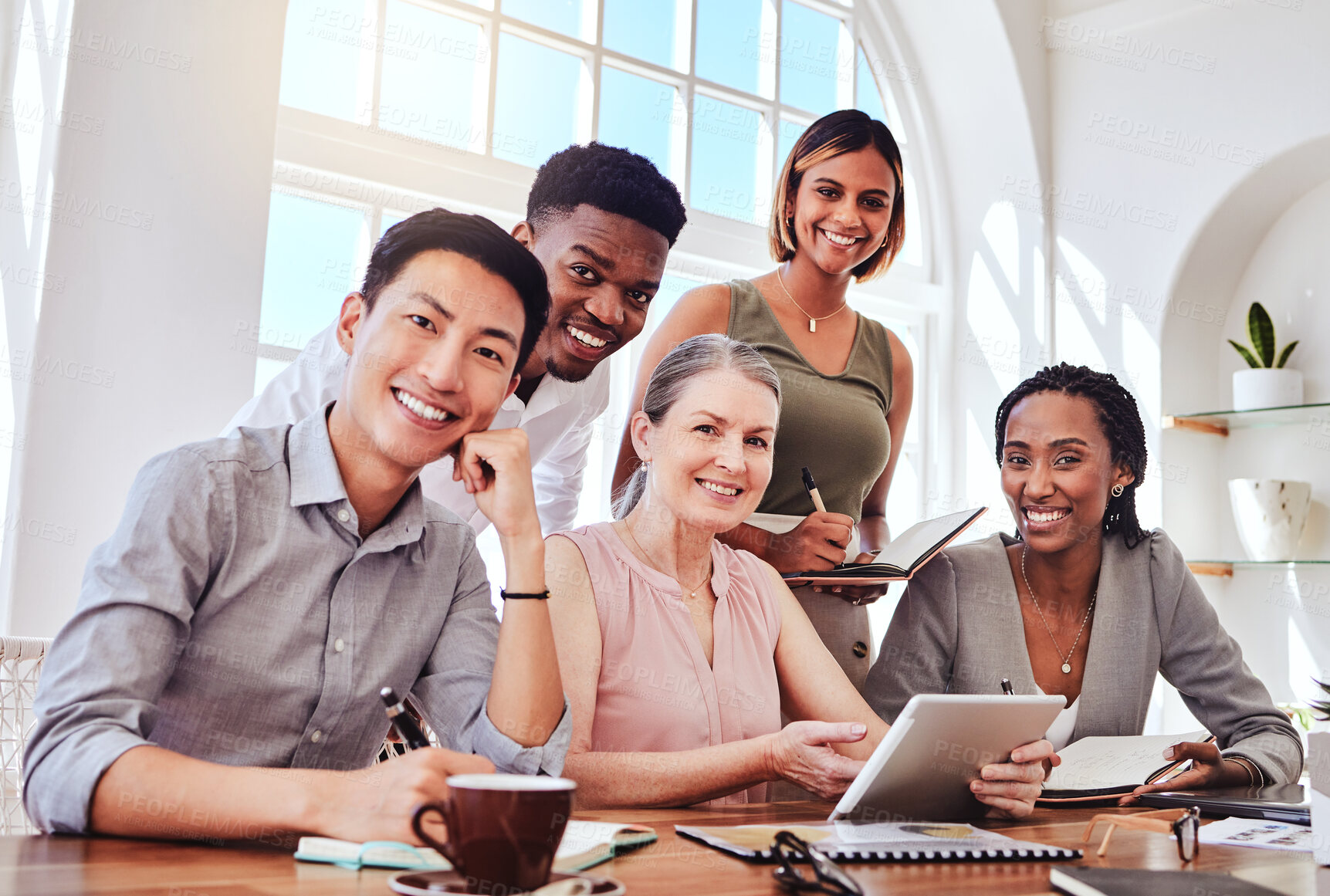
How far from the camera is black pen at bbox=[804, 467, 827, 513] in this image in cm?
201

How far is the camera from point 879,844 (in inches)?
40.8

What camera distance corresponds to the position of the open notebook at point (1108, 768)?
1526mm

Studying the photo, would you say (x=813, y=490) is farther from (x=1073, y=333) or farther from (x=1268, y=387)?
(x=1073, y=333)

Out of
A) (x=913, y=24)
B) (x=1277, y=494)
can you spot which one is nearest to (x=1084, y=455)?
(x=1277, y=494)

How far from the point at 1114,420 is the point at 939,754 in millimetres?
1071

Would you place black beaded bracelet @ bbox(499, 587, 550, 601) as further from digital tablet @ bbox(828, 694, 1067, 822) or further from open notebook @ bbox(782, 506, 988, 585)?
open notebook @ bbox(782, 506, 988, 585)

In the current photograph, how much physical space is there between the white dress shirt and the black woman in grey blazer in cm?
75

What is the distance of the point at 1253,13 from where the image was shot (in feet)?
12.7

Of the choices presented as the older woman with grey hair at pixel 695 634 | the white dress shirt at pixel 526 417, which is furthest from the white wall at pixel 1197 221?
the older woman with grey hair at pixel 695 634

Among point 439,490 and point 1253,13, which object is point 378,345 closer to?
point 439,490

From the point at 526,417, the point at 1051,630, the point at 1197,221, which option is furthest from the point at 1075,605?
the point at 1197,221

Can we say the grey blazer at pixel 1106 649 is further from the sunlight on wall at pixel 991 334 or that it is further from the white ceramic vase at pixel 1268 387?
the sunlight on wall at pixel 991 334

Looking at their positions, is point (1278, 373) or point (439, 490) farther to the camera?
point (1278, 373)

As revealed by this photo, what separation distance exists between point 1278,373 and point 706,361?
2.82 meters
